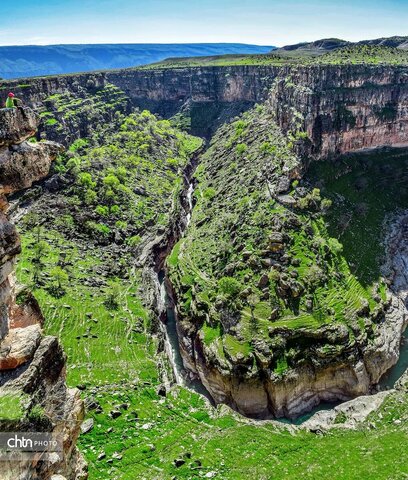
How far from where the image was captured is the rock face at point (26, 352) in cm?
2428

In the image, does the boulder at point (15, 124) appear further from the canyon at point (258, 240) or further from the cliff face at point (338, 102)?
the cliff face at point (338, 102)

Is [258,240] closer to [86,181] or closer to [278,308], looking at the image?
[278,308]

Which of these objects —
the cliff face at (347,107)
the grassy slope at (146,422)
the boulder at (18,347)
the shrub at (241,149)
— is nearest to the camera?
the boulder at (18,347)

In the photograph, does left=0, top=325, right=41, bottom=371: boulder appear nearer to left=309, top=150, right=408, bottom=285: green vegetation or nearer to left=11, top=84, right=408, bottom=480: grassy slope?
left=11, top=84, right=408, bottom=480: grassy slope

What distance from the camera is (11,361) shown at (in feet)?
82.3

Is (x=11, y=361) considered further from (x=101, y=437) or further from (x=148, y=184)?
(x=148, y=184)

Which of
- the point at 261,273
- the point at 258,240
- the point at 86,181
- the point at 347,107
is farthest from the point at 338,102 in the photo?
the point at 86,181

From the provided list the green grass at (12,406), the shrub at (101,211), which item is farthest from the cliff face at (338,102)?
the green grass at (12,406)

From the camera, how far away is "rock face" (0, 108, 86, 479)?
24.3m

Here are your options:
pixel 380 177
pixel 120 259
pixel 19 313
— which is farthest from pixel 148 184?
pixel 19 313

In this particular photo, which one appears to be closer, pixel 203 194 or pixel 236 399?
pixel 236 399

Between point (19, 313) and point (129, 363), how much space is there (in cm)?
3964

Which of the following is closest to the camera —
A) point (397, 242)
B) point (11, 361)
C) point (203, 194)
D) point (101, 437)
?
point (11, 361)

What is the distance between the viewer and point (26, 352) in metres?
25.5
